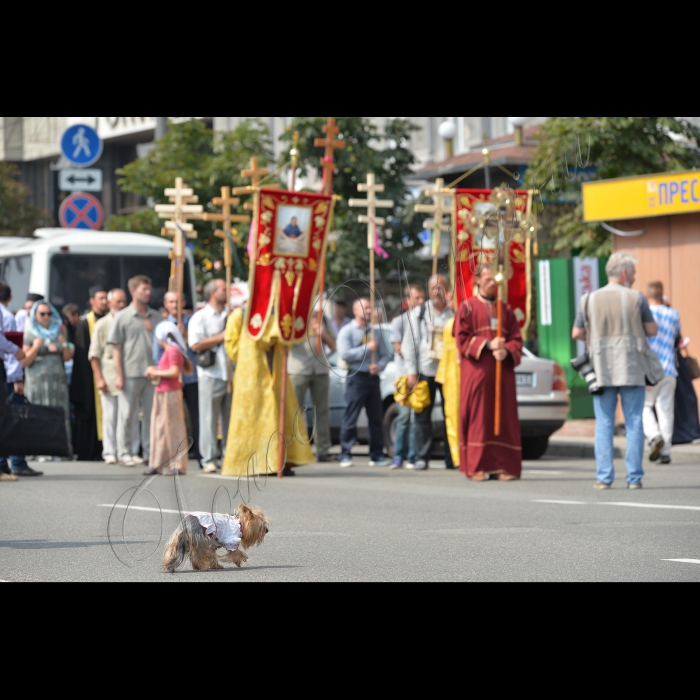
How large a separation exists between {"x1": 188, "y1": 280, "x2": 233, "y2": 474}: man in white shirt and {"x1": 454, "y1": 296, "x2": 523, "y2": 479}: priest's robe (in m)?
2.45

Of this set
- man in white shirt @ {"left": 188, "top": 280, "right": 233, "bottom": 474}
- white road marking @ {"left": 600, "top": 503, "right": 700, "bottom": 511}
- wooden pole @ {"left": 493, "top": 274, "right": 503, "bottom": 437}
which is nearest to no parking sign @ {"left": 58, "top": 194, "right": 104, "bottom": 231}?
man in white shirt @ {"left": 188, "top": 280, "right": 233, "bottom": 474}

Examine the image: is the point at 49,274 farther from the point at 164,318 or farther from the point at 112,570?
the point at 112,570

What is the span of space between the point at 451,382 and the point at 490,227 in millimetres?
3878

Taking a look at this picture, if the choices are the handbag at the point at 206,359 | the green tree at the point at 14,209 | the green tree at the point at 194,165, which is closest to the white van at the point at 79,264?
the green tree at the point at 194,165

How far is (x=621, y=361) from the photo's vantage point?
1210cm

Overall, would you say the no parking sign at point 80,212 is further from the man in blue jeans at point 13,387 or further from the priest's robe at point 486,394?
the priest's robe at point 486,394

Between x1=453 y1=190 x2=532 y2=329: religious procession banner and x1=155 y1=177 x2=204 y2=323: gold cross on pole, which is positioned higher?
x1=155 y1=177 x2=204 y2=323: gold cross on pole

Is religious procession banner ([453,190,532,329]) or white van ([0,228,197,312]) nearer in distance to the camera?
religious procession banner ([453,190,532,329])

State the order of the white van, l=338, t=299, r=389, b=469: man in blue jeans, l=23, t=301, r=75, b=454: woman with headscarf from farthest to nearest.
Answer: the white van < l=23, t=301, r=75, b=454: woman with headscarf < l=338, t=299, r=389, b=469: man in blue jeans

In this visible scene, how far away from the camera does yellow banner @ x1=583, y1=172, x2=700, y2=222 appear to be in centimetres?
1828

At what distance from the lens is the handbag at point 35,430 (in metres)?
12.2

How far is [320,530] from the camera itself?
30.5 feet

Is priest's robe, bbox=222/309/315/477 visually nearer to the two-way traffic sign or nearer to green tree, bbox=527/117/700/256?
green tree, bbox=527/117/700/256

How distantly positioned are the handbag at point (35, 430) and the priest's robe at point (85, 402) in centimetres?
424
